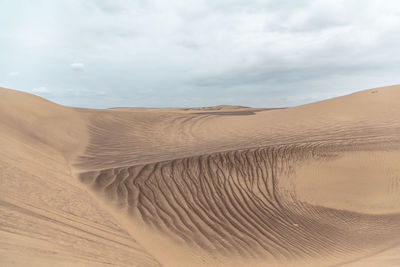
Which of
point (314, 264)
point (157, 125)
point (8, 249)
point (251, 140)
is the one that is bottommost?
point (314, 264)

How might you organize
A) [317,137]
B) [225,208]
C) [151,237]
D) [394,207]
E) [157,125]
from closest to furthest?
1. [151,237]
2. [225,208]
3. [394,207]
4. [317,137]
5. [157,125]

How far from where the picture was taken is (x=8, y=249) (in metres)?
2.53

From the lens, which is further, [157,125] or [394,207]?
[157,125]

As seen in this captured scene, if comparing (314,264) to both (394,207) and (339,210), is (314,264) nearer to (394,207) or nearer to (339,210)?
(339,210)

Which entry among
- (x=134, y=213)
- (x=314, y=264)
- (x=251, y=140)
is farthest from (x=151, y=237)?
(x=251, y=140)

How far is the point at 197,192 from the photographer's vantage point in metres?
6.04

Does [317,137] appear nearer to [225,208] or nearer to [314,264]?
[225,208]

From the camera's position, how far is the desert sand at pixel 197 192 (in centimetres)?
352

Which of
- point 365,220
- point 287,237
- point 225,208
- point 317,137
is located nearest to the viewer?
point 287,237

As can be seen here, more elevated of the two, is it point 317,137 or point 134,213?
point 317,137

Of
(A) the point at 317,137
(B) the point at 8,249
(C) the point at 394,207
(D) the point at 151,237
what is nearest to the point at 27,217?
(B) the point at 8,249

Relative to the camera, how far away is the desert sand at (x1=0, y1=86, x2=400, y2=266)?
3.52m

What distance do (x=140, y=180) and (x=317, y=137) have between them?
627cm

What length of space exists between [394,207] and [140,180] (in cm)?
636
